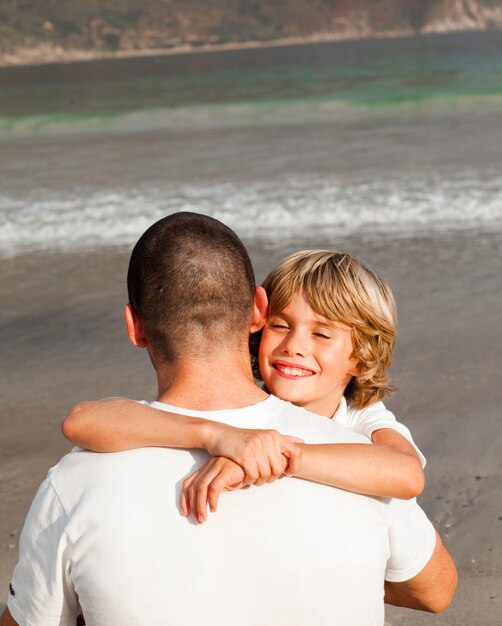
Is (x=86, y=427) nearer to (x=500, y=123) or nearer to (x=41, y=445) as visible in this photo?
(x=41, y=445)

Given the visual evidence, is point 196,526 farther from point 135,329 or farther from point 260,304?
point 260,304

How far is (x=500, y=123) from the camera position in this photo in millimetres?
20875

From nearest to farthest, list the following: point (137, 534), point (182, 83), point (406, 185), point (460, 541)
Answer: point (137, 534) < point (460, 541) < point (406, 185) < point (182, 83)

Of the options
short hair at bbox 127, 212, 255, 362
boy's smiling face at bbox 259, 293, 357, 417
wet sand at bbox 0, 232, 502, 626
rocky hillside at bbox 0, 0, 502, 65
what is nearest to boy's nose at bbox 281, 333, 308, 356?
boy's smiling face at bbox 259, 293, 357, 417

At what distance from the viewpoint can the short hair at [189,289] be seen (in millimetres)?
2002

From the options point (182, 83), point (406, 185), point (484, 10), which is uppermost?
point (406, 185)

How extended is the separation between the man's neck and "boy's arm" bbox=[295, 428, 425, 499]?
0.16 m

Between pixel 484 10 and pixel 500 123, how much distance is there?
13685 centimetres

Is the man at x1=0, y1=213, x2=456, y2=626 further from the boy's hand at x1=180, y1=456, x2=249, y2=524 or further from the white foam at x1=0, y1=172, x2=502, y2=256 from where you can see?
the white foam at x1=0, y1=172, x2=502, y2=256

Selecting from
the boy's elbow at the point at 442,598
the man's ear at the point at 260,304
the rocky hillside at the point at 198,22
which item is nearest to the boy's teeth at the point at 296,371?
the man's ear at the point at 260,304

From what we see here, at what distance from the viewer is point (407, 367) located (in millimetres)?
6230

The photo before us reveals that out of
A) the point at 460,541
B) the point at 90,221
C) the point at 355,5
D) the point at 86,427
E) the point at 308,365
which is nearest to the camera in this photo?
the point at 86,427

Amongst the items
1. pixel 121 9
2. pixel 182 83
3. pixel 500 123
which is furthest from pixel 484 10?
pixel 500 123

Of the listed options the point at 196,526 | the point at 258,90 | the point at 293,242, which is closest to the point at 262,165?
the point at 293,242
